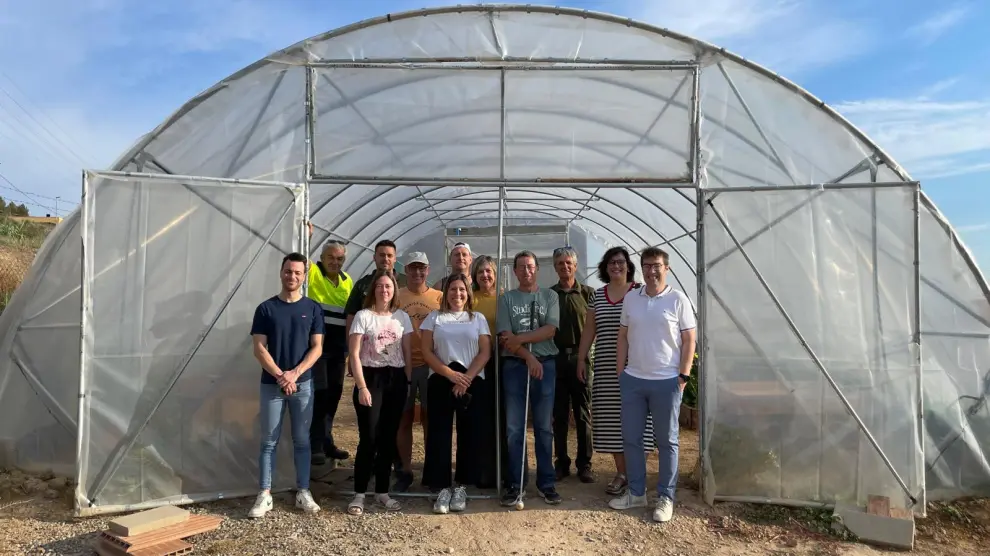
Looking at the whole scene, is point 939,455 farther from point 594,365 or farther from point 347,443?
point 347,443

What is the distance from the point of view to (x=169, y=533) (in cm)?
427

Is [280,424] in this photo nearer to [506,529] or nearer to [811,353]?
[506,529]

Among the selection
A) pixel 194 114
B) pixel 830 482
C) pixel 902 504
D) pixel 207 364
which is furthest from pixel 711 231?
pixel 194 114

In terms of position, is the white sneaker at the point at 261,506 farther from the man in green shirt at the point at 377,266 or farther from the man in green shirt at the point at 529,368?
the man in green shirt at the point at 529,368

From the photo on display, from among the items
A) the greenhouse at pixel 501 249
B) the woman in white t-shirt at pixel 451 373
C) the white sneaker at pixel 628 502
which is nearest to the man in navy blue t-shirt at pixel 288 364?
the greenhouse at pixel 501 249

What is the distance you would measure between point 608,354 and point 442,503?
173cm

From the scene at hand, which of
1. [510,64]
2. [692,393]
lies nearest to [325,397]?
[510,64]

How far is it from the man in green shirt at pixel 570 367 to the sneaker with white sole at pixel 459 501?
108 centimetres

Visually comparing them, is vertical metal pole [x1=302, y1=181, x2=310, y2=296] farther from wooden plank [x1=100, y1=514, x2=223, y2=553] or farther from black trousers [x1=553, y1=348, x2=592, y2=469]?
Result: black trousers [x1=553, y1=348, x2=592, y2=469]

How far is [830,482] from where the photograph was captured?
198 inches

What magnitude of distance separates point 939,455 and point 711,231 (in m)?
2.71

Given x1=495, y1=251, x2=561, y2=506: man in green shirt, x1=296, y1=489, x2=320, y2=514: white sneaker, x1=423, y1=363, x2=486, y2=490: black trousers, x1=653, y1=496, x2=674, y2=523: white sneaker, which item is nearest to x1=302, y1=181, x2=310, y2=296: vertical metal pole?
x1=423, y1=363, x2=486, y2=490: black trousers

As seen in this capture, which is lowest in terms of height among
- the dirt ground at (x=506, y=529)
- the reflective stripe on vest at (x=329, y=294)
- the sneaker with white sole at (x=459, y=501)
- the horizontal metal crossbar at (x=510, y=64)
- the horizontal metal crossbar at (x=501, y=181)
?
the dirt ground at (x=506, y=529)

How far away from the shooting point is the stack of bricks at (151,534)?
4047mm
